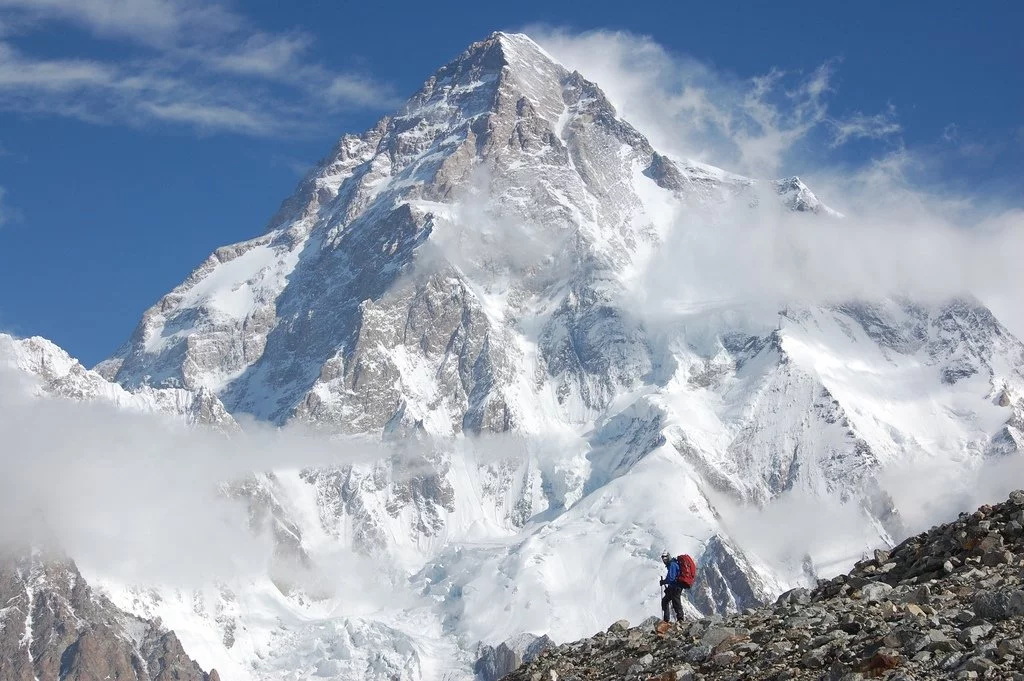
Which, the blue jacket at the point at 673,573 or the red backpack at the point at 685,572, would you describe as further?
the blue jacket at the point at 673,573

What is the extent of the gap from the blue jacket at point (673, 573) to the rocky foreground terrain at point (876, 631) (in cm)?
169

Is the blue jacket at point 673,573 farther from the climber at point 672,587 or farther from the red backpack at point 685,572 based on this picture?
the red backpack at point 685,572

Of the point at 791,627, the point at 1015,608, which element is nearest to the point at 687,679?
the point at 791,627

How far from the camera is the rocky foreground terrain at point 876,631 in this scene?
2711 cm

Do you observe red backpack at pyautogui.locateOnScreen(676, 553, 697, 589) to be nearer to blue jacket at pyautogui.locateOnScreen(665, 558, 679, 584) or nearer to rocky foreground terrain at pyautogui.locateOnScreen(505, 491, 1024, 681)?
blue jacket at pyautogui.locateOnScreen(665, 558, 679, 584)

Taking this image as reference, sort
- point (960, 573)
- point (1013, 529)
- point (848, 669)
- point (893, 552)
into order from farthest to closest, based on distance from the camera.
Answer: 1. point (893, 552)
2. point (1013, 529)
3. point (960, 573)
4. point (848, 669)

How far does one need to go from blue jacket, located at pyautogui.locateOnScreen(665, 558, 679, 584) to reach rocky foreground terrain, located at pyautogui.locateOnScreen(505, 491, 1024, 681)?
169 centimetres

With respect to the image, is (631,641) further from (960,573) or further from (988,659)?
(988,659)

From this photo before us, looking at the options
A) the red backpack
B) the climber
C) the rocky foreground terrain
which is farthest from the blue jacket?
the rocky foreground terrain

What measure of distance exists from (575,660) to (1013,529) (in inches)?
463

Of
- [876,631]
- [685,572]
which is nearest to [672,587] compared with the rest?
[685,572]

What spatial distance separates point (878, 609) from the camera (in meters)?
32.5

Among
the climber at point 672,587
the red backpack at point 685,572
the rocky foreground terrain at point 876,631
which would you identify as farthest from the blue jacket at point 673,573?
the rocky foreground terrain at point 876,631

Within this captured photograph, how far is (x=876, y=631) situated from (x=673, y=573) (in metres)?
13.4
